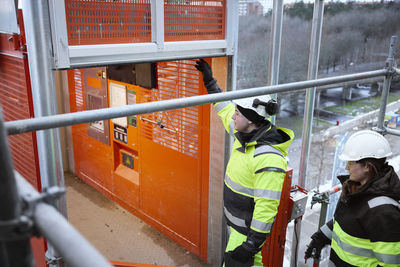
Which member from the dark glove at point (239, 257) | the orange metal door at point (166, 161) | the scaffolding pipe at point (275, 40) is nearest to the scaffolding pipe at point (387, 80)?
the scaffolding pipe at point (275, 40)

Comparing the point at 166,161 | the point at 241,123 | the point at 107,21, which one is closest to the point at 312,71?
the point at 241,123

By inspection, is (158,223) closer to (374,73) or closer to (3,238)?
(374,73)

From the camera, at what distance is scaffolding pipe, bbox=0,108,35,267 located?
0.70 meters

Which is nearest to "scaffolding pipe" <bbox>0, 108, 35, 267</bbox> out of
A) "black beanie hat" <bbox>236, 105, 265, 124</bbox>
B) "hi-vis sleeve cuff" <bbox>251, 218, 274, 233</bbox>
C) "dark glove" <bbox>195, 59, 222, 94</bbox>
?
"hi-vis sleeve cuff" <bbox>251, 218, 274, 233</bbox>

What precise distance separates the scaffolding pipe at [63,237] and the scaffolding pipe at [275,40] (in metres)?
2.60

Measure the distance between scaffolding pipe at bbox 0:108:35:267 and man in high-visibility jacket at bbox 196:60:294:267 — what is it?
5.76ft

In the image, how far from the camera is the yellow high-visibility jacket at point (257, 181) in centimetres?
235

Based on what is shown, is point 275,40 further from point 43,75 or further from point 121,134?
point 121,134

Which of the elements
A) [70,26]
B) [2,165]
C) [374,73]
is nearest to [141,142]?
[70,26]

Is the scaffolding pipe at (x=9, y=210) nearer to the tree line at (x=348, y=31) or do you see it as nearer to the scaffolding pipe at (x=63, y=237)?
the scaffolding pipe at (x=63, y=237)

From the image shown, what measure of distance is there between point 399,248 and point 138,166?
2959mm

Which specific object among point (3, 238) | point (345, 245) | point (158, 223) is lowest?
point (158, 223)

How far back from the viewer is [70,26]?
200cm

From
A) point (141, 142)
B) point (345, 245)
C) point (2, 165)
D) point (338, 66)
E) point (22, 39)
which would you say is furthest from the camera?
point (338, 66)
